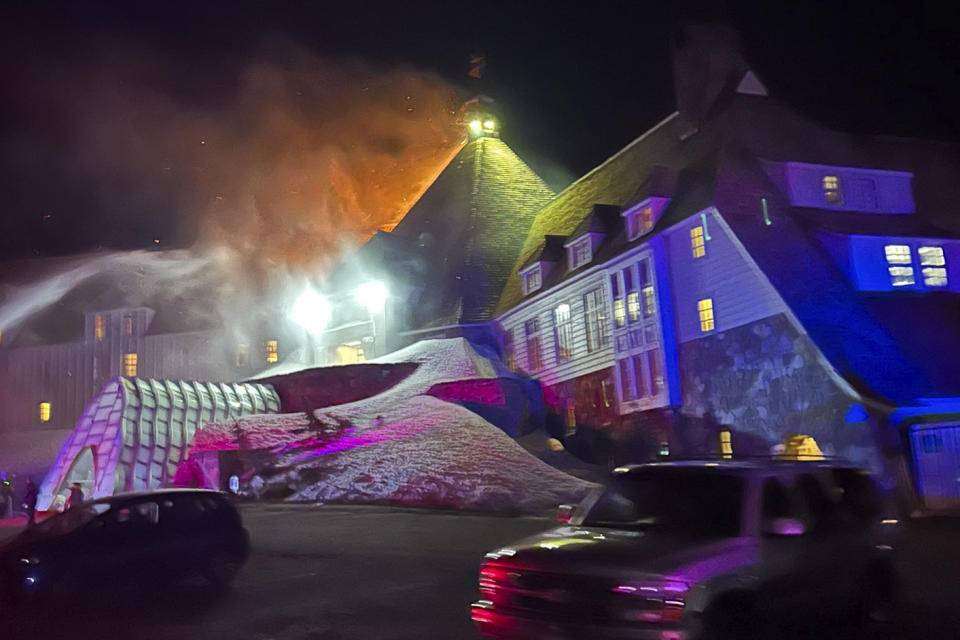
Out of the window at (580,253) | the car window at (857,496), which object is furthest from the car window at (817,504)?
the window at (580,253)

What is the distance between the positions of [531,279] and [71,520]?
25.4 m

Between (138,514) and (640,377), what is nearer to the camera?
(138,514)

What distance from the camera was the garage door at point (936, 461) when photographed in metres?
19.4

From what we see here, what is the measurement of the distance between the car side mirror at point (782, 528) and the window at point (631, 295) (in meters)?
21.3

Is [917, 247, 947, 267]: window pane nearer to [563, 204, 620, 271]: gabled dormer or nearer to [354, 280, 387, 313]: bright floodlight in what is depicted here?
[563, 204, 620, 271]: gabled dormer

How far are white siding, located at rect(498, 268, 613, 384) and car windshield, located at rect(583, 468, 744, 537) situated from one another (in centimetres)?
2183

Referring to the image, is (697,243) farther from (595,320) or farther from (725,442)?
(725,442)

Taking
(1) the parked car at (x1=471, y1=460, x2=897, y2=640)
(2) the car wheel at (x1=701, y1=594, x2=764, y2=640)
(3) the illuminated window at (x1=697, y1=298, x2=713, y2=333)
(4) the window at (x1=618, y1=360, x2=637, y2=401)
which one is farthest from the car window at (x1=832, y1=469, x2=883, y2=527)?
(4) the window at (x1=618, y1=360, x2=637, y2=401)

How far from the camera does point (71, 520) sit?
1133 cm

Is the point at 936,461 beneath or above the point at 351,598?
above

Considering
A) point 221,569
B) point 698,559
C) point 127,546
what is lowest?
point 221,569

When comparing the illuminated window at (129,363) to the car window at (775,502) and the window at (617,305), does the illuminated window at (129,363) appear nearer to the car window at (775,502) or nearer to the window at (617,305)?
the window at (617,305)

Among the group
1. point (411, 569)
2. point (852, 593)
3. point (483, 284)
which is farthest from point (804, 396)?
point (483, 284)

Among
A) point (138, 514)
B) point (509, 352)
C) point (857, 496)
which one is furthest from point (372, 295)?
point (857, 496)
